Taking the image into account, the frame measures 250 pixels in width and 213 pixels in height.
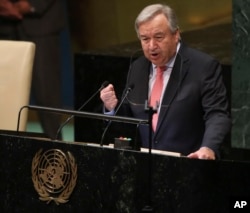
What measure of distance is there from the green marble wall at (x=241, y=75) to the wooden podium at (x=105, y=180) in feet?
6.33

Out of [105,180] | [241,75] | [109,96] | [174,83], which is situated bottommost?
[105,180]

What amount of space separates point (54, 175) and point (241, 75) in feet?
6.51

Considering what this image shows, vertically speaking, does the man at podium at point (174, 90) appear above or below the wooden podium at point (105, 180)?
above

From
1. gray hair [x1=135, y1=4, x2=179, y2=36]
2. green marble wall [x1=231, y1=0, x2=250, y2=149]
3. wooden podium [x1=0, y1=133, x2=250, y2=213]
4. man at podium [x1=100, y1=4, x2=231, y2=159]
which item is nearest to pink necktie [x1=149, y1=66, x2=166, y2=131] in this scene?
man at podium [x1=100, y1=4, x2=231, y2=159]

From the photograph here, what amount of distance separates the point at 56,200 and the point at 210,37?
2966mm

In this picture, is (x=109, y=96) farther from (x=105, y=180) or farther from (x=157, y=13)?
(x=105, y=180)

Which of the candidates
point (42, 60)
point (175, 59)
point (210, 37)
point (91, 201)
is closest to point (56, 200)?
point (91, 201)

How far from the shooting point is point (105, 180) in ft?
11.9

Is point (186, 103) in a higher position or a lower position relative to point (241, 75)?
lower

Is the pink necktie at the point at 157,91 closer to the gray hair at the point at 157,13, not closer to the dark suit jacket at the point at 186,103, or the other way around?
the dark suit jacket at the point at 186,103

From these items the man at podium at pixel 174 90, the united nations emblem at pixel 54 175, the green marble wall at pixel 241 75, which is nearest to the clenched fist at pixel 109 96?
the man at podium at pixel 174 90

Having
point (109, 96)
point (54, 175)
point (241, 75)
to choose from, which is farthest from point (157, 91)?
point (241, 75)

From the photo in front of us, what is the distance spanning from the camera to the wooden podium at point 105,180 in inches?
134

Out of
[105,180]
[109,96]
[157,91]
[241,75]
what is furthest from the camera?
[241,75]
